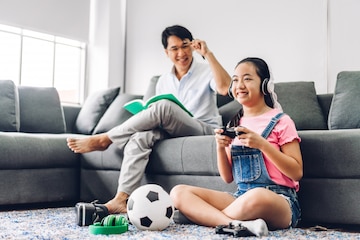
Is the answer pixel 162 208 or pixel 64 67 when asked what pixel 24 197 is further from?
pixel 64 67

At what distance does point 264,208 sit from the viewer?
1606mm

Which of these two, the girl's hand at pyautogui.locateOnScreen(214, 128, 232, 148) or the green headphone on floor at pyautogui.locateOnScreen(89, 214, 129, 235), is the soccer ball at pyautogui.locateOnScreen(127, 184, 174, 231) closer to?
the green headphone on floor at pyautogui.locateOnScreen(89, 214, 129, 235)

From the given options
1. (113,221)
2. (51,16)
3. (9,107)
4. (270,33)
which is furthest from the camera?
(51,16)

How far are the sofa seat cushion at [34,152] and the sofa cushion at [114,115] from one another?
53cm

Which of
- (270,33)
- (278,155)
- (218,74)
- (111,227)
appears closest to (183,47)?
(218,74)

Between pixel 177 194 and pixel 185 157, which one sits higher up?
pixel 185 157

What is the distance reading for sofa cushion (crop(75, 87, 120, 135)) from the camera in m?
3.44

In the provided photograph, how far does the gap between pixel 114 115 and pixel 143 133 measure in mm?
1047

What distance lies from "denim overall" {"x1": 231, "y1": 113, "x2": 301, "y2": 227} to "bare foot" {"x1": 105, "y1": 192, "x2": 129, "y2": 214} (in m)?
0.60

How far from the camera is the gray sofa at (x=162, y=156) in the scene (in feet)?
5.94

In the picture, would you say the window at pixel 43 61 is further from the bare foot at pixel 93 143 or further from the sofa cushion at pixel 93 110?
the bare foot at pixel 93 143

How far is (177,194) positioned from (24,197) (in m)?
1.03

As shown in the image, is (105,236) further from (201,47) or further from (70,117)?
(70,117)

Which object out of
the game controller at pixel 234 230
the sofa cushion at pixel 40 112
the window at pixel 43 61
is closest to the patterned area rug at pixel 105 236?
the game controller at pixel 234 230
